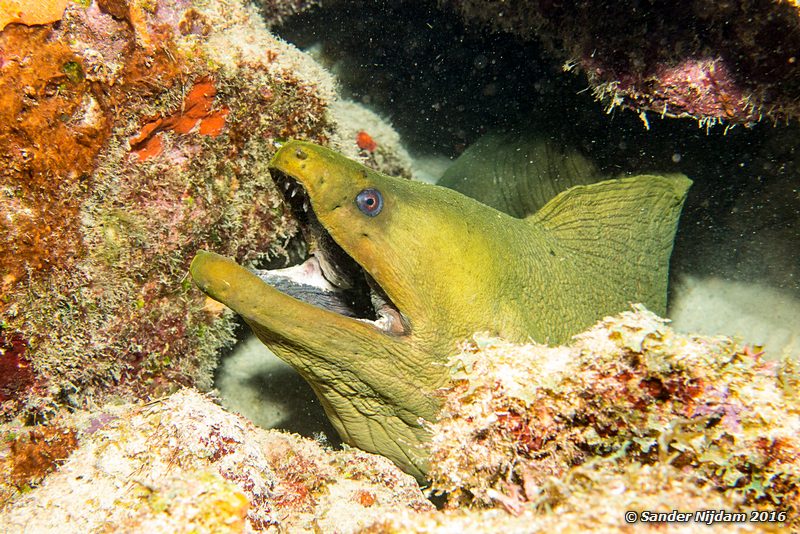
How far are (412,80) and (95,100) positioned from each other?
414cm

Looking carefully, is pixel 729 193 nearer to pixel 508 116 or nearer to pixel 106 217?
pixel 508 116

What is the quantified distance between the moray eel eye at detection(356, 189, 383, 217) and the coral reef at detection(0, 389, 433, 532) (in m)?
1.11

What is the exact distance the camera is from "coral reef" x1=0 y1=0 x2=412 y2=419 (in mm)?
1943

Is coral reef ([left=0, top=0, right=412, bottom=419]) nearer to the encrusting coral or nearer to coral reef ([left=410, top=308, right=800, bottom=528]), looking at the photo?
the encrusting coral

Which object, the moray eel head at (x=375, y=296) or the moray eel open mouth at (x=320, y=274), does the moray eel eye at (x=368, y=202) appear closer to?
the moray eel head at (x=375, y=296)

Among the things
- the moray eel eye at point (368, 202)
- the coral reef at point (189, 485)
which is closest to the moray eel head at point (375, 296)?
the moray eel eye at point (368, 202)

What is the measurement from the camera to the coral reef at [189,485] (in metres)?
1.29

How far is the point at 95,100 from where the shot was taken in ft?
6.71

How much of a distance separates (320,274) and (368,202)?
71cm

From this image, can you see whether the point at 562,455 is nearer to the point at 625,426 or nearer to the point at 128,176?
the point at 625,426

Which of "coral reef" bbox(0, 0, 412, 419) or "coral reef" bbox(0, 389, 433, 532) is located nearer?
"coral reef" bbox(0, 389, 433, 532)

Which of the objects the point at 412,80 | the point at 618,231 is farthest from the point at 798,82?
the point at 412,80
